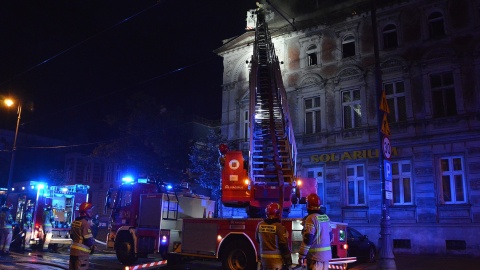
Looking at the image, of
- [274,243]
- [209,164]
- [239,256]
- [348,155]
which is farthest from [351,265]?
[209,164]

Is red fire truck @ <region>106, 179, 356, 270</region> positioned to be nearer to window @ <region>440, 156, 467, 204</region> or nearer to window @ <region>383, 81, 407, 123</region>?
window @ <region>440, 156, 467, 204</region>

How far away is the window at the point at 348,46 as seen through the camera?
66.1 ft

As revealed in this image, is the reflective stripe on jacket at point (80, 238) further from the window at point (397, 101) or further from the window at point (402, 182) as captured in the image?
the window at point (397, 101)

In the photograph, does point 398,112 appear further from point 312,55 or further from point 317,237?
point 317,237

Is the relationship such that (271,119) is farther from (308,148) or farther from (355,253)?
(308,148)

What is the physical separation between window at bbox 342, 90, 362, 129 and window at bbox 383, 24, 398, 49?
2556 millimetres

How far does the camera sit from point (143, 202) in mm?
12875

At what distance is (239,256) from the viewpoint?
400 inches

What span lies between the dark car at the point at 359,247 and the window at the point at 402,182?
373 cm

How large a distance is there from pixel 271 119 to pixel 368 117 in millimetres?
7760

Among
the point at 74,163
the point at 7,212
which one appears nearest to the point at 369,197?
the point at 7,212

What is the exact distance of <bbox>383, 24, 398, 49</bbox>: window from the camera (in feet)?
62.2

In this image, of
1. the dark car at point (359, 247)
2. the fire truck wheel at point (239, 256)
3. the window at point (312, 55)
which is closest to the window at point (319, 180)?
the dark car at point (359, 247)

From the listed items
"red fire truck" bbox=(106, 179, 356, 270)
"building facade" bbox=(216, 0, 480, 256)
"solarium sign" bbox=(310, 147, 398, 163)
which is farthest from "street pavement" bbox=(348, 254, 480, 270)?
"solarium sign" bbox=(310, 147, 398, 163)
